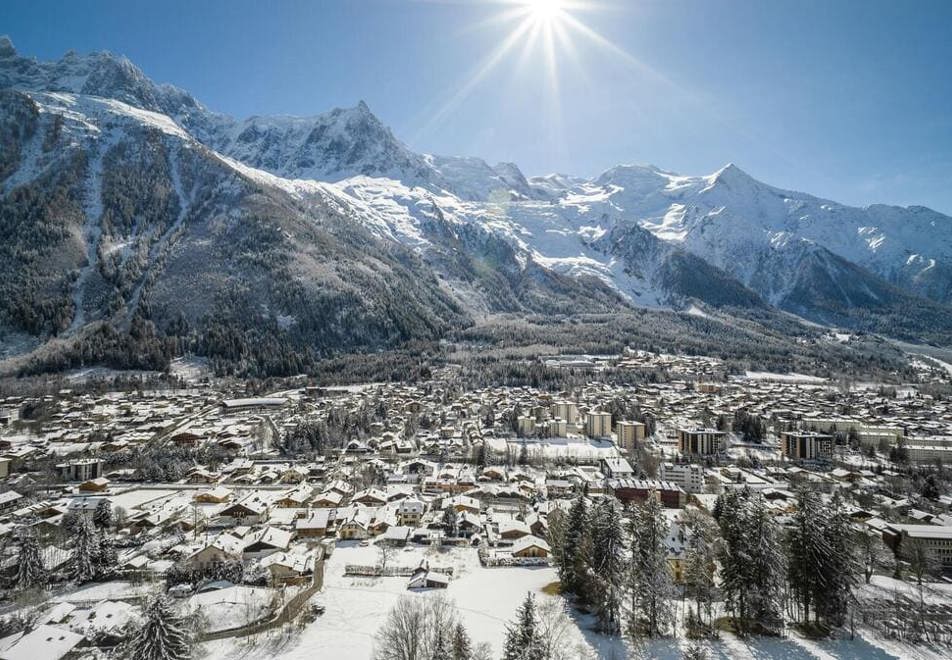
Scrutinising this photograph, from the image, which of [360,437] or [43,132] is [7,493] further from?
[43,132]

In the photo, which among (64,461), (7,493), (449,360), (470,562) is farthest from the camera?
(449,360)

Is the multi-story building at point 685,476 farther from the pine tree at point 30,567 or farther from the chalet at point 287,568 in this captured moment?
the pine tree at point 30,567

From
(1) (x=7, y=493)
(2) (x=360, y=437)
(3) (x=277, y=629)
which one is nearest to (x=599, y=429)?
(2) (x=360, y=437)

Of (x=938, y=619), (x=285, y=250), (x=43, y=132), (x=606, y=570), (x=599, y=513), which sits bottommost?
(x=938, y=619)

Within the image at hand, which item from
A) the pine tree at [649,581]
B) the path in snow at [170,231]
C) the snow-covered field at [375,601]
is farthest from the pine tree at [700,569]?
the path in snow at [170,231]

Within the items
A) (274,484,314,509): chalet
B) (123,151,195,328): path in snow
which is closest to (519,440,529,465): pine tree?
(274,484,314,509): chalet

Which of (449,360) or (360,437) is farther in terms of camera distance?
(449,360)
